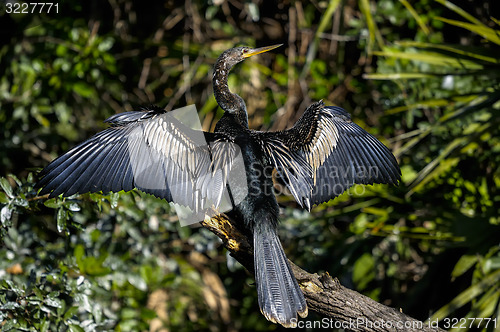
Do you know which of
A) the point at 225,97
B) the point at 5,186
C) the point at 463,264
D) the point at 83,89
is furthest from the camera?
the point at 83,89

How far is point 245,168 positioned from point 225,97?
0.46 m

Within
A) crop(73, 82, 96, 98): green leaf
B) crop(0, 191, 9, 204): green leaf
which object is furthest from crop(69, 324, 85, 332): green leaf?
crop(73, 82, 96, 98): green leaf

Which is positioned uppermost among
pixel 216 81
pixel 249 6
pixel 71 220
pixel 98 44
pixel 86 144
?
pixel 249 6

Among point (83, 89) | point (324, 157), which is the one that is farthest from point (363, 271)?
point (83, 89)

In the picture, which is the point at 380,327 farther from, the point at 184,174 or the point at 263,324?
the point at 263,324

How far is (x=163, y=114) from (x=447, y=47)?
1742 millimetres

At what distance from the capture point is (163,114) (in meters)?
2.35

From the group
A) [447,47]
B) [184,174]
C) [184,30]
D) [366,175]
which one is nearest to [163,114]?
[184,174]

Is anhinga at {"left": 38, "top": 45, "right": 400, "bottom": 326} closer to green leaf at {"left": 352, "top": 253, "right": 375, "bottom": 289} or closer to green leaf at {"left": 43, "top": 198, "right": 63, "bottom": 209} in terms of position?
green leaf at {"left": 43, "top": 198, "right": 63, "bottom": 209}

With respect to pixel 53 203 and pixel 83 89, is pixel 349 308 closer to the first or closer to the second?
pixel 53 203

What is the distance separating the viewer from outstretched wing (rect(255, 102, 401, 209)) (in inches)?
91.5

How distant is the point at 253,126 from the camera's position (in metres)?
4.48

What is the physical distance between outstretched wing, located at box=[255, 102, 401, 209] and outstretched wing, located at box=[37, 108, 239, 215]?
232 millimetres

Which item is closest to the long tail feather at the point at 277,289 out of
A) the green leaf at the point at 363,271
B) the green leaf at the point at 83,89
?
the green leaf at the point at 363,271
